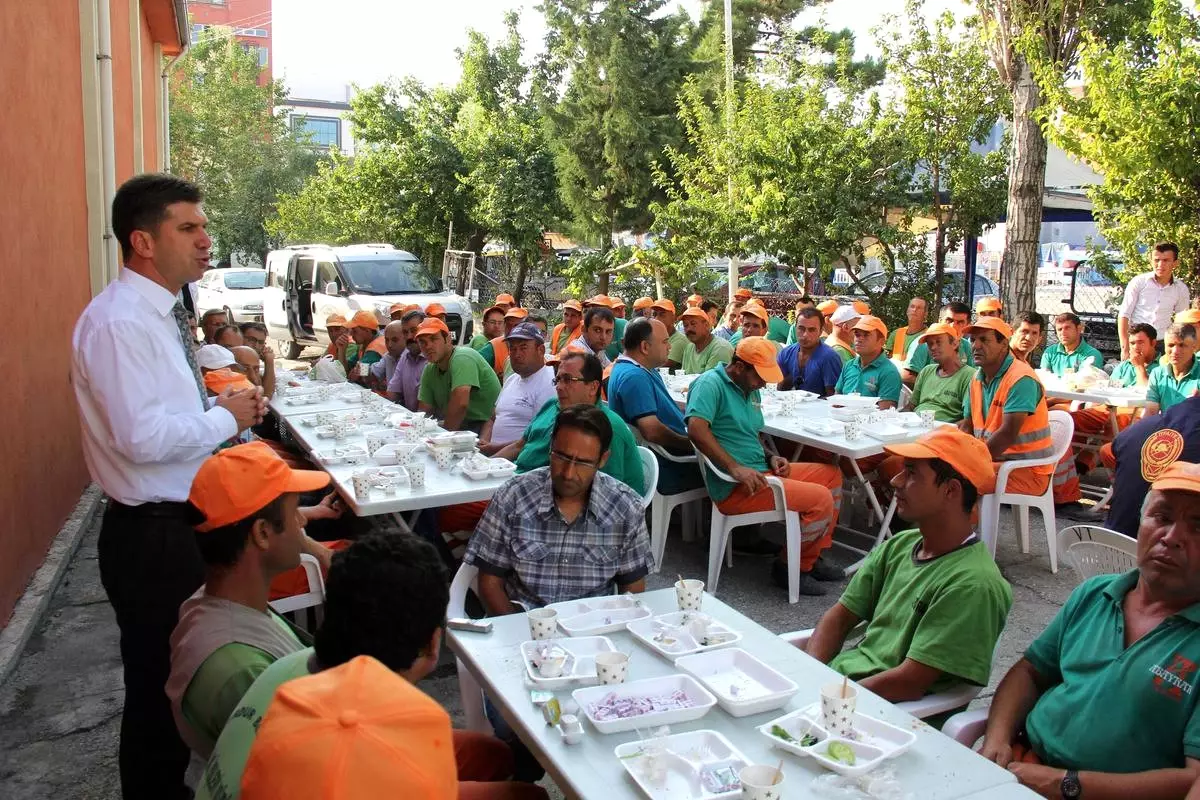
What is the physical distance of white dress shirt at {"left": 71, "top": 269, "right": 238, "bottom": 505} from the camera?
2777 millimetres

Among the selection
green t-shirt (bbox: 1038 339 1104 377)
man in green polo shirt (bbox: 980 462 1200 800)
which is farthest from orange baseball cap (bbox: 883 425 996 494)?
green t-shirt (bbox: 1038 339 1104 377)

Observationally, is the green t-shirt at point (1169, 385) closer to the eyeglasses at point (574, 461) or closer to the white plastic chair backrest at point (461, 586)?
the eyeglasses at point (574, 461)

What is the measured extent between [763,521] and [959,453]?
8.65ft

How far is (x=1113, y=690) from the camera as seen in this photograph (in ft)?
7.64

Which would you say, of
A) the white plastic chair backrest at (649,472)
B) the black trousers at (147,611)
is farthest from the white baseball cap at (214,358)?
the black trousers at (147,611)

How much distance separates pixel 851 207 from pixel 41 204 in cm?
988

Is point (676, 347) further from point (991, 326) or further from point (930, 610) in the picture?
point (930, 610)

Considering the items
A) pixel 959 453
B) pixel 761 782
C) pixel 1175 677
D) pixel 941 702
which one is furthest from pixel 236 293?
pixel 1175 677

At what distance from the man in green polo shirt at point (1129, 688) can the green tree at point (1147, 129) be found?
7766 mm

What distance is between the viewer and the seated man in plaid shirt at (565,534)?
3266 millimetres

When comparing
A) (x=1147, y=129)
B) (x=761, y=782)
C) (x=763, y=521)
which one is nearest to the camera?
(x=761, y=782)

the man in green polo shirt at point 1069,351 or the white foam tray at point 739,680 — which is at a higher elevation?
the man in green polo shirt at point 1069,351

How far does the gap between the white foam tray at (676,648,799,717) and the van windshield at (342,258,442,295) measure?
44.6ft

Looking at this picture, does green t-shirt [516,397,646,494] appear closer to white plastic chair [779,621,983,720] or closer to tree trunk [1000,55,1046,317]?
white plastic chair [779,621,983,720]
